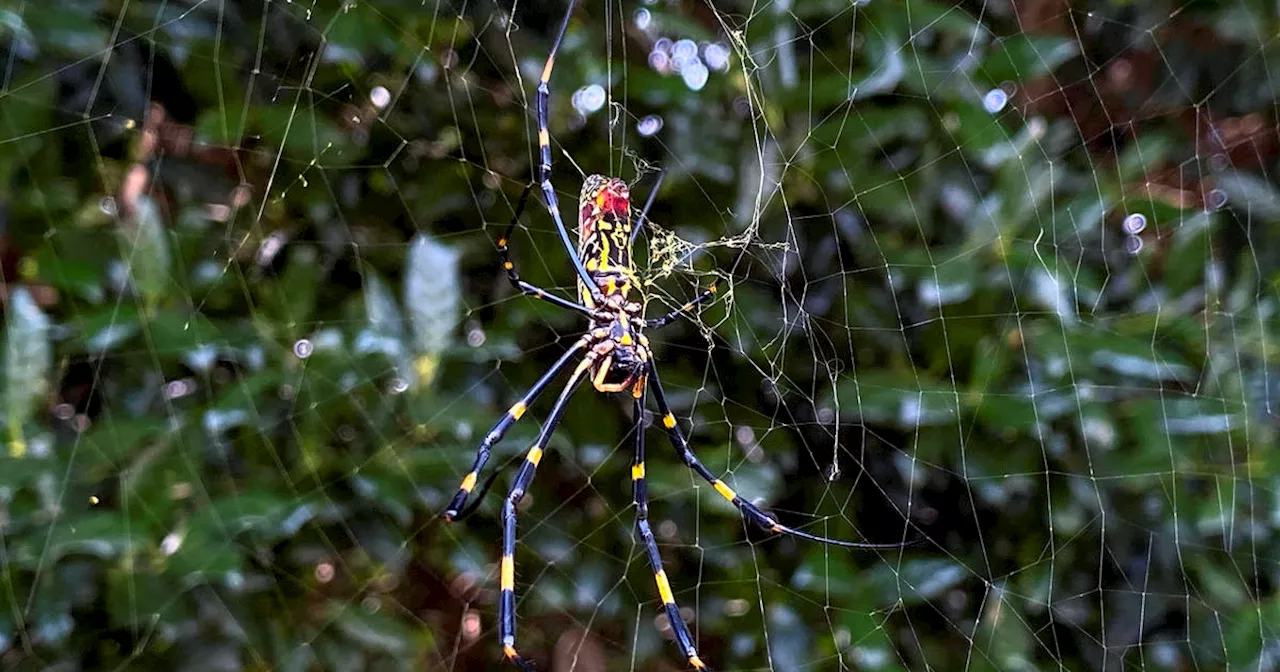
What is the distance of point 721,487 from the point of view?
0.90 metres

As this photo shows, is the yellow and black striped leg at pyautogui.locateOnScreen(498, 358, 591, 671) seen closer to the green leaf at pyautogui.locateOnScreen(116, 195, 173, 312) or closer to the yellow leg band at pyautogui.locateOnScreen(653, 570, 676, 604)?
the yellow leg band at pyautogui.locateOnScreen(653, 570, 676, 604)

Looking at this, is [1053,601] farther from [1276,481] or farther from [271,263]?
[271,263]

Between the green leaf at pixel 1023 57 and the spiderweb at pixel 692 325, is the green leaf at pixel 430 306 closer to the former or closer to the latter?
the spiderweb at pixel 692 325

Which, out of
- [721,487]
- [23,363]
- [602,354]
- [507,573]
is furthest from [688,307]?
[23,363]

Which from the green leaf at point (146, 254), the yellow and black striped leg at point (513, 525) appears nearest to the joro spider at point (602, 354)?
the yellow and black striped leg at point (513, 525)

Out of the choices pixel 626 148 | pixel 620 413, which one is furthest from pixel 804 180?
pixel 620 413

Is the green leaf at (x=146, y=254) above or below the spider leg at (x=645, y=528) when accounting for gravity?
above

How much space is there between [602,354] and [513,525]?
0.19 meters

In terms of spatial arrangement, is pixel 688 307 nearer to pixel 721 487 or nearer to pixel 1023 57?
pixel 721 487

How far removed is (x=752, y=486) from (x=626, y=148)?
0.40 m

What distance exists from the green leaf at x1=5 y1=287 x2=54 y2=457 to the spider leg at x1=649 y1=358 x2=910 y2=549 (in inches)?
23.2

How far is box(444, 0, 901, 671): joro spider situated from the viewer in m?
0.81

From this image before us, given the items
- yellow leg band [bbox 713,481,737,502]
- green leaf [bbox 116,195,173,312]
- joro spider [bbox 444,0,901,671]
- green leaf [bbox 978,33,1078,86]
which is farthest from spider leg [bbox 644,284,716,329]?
green leaf [bbox 116,195,173,312]

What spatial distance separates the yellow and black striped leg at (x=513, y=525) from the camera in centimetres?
79
